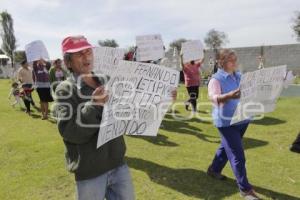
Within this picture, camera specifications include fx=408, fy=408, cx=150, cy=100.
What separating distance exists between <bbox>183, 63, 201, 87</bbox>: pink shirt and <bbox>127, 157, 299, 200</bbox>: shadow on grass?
5.23 meters

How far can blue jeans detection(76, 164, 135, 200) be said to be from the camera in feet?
9.98

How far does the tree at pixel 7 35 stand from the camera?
6819 cm

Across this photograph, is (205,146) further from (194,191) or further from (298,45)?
(298,45)

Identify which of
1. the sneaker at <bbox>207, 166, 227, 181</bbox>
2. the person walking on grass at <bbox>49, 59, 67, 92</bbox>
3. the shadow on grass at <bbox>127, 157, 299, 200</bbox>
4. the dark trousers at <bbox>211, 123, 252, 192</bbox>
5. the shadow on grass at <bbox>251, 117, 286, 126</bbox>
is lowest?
the shadow on grass at <bbox>251, 117, 286, 126</bbox>

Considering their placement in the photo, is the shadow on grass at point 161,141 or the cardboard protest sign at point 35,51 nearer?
the shadow on grass at point 161,141

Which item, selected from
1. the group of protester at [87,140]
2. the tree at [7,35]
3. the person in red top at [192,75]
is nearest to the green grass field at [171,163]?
the person in red top at [192,75]

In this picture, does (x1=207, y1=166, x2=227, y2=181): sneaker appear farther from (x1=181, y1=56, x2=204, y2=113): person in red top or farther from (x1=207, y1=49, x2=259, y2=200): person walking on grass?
(x1=181, y1=56, x2=204, y2=113): person in red top

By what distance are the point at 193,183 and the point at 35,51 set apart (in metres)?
7.75

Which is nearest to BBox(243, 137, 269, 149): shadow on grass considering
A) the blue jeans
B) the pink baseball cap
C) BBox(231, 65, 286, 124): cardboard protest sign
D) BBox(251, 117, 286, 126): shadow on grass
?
BBox(251, 117, 286, 126): shadow on grass

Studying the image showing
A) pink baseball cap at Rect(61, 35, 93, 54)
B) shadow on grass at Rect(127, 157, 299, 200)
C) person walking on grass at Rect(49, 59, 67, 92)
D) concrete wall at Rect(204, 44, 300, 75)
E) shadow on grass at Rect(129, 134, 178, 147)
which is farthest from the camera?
concrete wall at Rect(204, 44, 300, 75)

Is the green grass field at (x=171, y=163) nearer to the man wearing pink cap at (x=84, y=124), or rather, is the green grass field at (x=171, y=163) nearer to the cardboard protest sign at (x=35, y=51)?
the cardboard protest sign at (x=35, y=51)

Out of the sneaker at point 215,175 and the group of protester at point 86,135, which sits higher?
the group of protester at point 86,135

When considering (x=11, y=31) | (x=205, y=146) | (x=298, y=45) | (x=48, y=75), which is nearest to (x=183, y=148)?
(x=205, y=146)

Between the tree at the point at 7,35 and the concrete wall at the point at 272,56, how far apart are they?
45029 mm
